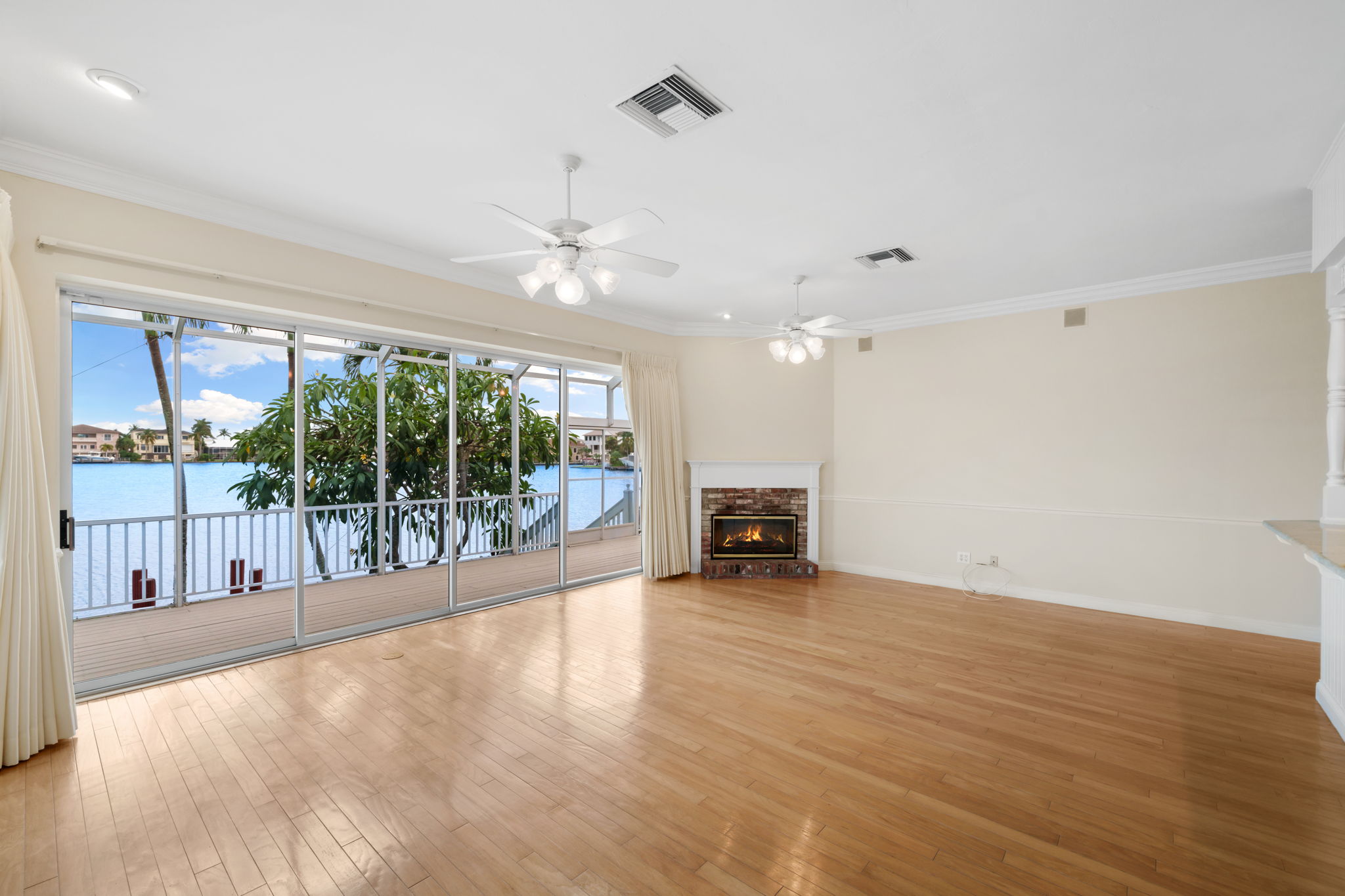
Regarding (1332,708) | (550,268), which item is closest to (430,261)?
(550,268)

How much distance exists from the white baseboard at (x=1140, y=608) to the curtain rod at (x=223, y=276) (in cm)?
484

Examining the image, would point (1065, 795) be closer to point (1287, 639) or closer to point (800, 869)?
point (800, 869)

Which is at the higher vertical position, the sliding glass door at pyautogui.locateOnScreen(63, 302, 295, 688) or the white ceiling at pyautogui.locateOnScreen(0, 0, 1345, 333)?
the white ceiling at pyautogui.locateOnScreen(0, 0, 1345, 333)

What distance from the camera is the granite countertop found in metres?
2.02

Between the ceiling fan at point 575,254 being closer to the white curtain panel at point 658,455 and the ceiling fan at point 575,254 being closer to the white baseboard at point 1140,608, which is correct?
the white curtain panel at point 658,455

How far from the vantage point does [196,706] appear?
3.09 meters

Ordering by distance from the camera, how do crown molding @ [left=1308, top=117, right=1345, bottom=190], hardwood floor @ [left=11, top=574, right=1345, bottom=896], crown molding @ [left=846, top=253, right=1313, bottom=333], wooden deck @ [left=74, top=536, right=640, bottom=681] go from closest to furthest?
hardwood floor @ [left=11, top=574, right=1345, bottom=896] → crown molding @ [left=1308, top=117, right=1345, bottom=190] → wooden deck @ [left=74, top=536, right=640, bottom=681] → crown molding @ [left=846, top=253, right=1313, bottom=333]

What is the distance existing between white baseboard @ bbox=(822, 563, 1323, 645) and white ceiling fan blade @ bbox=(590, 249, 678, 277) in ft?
15.1

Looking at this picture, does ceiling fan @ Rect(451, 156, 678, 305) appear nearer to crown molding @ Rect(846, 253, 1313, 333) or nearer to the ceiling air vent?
the ceiling air vent

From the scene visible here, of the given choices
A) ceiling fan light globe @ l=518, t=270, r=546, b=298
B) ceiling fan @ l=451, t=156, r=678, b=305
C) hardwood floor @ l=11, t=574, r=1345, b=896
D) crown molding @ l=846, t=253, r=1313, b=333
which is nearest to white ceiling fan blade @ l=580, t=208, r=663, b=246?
ceiling fan @ l=451, t=156, r=678, b=305

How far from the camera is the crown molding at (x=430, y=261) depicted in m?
2.92

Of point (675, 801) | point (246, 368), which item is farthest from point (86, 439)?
point (675, 801)

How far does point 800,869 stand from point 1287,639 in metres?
4.85

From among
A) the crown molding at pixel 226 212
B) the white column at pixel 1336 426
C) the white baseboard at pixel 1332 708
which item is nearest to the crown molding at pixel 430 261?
the crown molding at pixel 226 212
